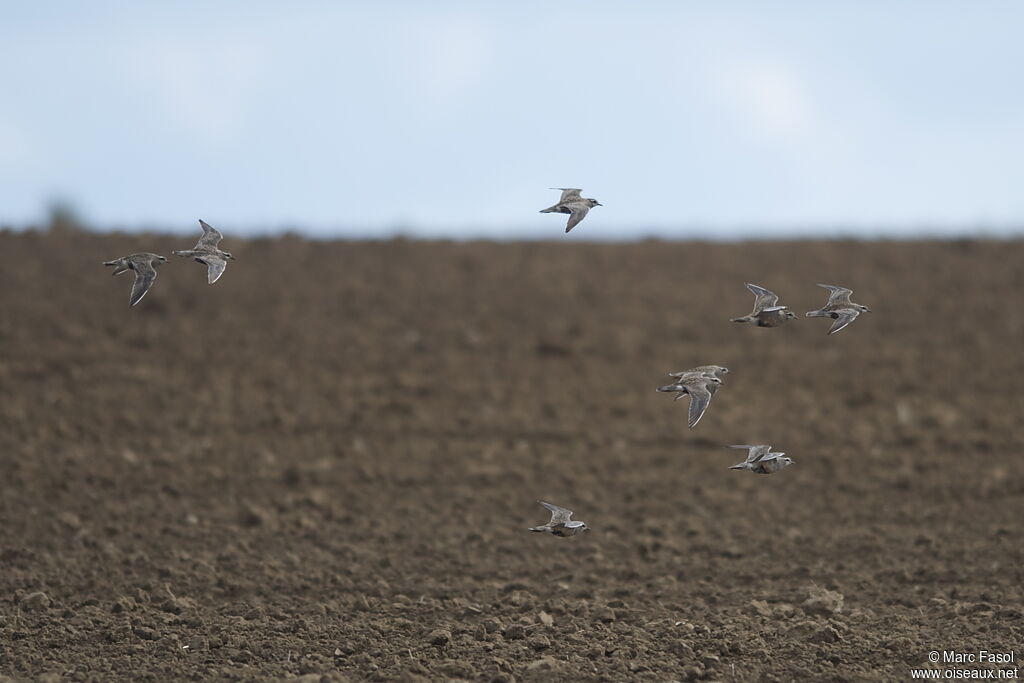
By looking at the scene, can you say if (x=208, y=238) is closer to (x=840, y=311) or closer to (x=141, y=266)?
(x=141, y=266)

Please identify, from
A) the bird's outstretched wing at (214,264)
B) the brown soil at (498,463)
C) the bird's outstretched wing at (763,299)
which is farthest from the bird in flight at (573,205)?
the brown soil at (498,463)

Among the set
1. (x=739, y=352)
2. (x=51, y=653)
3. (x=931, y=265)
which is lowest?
(x=51, y=653)

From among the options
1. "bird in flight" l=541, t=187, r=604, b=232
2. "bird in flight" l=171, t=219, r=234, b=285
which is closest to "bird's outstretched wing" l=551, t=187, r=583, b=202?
"bird in flight" l=541, t=187, r=604, b=232

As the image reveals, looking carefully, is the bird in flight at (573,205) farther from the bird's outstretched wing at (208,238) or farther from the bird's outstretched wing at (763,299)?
the bird's outstretched wing at (208,238)

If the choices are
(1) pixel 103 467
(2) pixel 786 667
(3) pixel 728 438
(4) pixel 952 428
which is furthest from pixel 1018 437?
(1) pixel 103 467

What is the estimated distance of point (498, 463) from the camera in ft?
40.3

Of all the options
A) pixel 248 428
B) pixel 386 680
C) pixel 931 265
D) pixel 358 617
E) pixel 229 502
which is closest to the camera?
pixel 386 680

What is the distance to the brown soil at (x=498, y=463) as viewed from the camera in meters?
7.08

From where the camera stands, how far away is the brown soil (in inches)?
279

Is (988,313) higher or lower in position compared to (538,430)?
higher

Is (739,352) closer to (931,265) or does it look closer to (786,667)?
(931,265)

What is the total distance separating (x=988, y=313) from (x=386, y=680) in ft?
49.0

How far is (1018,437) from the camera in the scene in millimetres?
13195

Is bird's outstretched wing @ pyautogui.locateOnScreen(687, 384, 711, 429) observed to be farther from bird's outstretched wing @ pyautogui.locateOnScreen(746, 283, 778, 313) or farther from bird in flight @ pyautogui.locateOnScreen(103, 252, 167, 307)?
bird in flight @ pyautogui.locateOnScreen(103, 252, 167, 307)
